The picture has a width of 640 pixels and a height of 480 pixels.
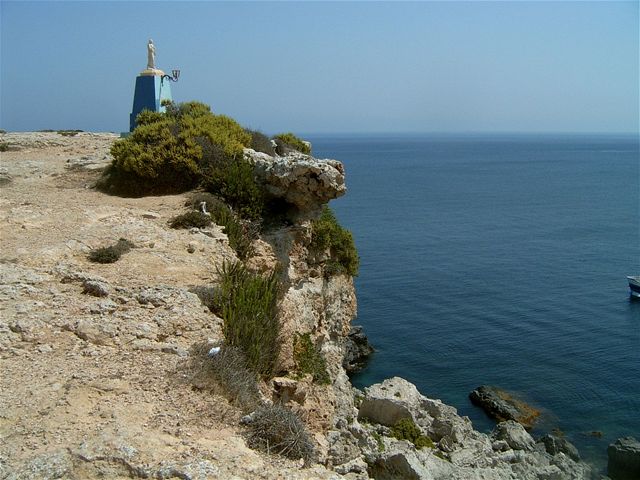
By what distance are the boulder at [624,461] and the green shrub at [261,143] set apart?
586 inches

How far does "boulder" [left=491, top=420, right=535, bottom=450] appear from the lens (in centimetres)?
1925

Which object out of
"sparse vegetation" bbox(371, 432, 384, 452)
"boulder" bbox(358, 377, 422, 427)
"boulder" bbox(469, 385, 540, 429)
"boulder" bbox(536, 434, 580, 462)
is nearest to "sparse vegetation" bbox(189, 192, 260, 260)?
"sparse vegetation" bbox(371, 432, 384, 452)

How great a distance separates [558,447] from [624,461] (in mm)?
1988

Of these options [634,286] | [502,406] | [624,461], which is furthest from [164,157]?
[634,286]

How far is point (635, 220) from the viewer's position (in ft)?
190

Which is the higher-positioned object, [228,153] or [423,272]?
[228,153]

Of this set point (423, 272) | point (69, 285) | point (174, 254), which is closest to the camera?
point (69, 285)

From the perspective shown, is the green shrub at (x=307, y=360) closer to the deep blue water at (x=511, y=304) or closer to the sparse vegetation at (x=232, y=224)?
the sparse vegetation at (x=232, y=224)

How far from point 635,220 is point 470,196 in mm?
21642

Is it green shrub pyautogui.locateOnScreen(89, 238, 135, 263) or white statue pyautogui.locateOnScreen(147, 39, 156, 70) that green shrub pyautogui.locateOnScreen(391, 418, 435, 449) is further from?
white statue pyautogui.locateOnScreen(147, 39, 156, 70)

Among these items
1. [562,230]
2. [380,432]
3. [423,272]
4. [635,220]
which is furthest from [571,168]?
[380,432]

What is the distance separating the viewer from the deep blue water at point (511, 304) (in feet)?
82.1

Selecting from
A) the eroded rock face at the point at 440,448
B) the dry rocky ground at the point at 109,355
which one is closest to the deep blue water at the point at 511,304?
the eroded rock face at the point at 440,448

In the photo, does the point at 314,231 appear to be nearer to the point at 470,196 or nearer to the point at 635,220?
the point at 635,220
